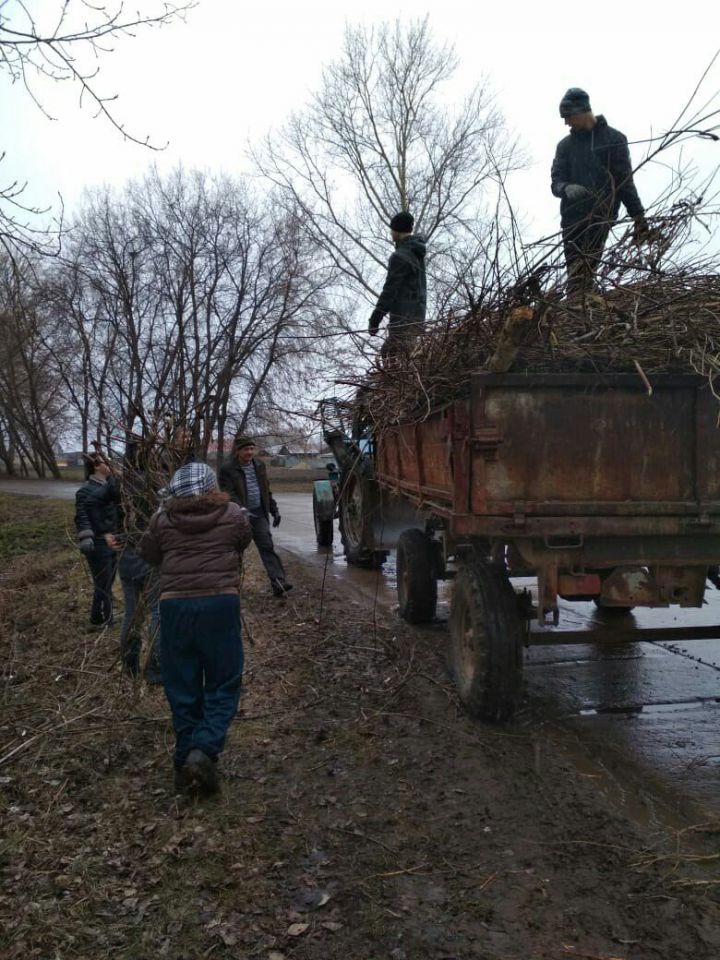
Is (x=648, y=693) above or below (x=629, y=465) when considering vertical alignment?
below

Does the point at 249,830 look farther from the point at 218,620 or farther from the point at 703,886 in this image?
the point at 703,886

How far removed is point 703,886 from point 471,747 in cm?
153

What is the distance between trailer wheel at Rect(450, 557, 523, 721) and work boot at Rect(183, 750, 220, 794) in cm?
153

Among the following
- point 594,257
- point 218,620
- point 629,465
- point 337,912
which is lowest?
point 337,912

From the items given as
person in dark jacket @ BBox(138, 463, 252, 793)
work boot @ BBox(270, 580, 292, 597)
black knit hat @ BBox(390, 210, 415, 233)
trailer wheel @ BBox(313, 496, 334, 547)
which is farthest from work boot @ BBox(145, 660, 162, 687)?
trailer wheel @ BBox(313, 496, 334, 547)

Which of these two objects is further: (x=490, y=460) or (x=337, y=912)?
(x=490, y=460)

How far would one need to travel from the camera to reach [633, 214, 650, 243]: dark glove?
476cm

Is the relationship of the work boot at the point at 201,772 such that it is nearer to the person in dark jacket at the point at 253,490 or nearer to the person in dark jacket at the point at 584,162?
the person in dark jacket at the point at 253,490

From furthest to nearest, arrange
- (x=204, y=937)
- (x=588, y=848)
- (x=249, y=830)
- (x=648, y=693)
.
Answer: (x=648, y=693) → (x=249, y=830) → (x=588, y=848) → (x=204, y=937)

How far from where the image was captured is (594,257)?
4.45 meters

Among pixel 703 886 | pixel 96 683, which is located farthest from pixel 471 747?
pixel 96 683

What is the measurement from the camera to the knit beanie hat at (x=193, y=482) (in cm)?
416

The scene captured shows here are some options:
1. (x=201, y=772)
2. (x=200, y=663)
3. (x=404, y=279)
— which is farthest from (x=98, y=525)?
(x=201, y=772)

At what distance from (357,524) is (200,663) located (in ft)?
17.5
